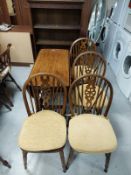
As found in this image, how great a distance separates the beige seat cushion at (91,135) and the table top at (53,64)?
1.61 ft

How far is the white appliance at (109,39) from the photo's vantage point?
281cm

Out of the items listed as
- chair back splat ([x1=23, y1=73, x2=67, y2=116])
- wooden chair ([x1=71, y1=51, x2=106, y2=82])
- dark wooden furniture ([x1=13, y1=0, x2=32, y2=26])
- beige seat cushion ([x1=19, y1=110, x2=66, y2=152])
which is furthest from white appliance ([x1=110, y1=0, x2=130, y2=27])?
beige seat cushion ([x1=19, y1=110, x2=66, y2=152])

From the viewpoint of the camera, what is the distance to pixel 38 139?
1.18 m

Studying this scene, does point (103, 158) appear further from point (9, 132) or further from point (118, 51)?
point (118, 51)

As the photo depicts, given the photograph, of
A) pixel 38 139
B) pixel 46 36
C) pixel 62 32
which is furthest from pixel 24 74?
pixel 38 139

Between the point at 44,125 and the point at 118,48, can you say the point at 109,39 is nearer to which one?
the point at 118,48

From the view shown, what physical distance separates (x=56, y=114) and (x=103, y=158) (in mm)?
664

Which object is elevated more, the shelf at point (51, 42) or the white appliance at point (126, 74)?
the shelf at point (51, 42)

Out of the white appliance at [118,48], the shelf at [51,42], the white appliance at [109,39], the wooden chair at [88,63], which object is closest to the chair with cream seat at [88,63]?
the wooden chair at [88,63]

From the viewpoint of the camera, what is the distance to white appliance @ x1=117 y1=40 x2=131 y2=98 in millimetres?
2173

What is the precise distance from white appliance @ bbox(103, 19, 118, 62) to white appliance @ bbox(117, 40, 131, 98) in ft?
2.23

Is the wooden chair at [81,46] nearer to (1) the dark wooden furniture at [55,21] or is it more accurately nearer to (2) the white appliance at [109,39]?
(1) the dark wooden furniture at [55,21]

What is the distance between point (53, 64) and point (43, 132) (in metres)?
0.92

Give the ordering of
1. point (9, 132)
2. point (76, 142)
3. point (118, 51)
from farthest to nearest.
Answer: point (118, 51)
point (9, 132)
point (76, 142)
